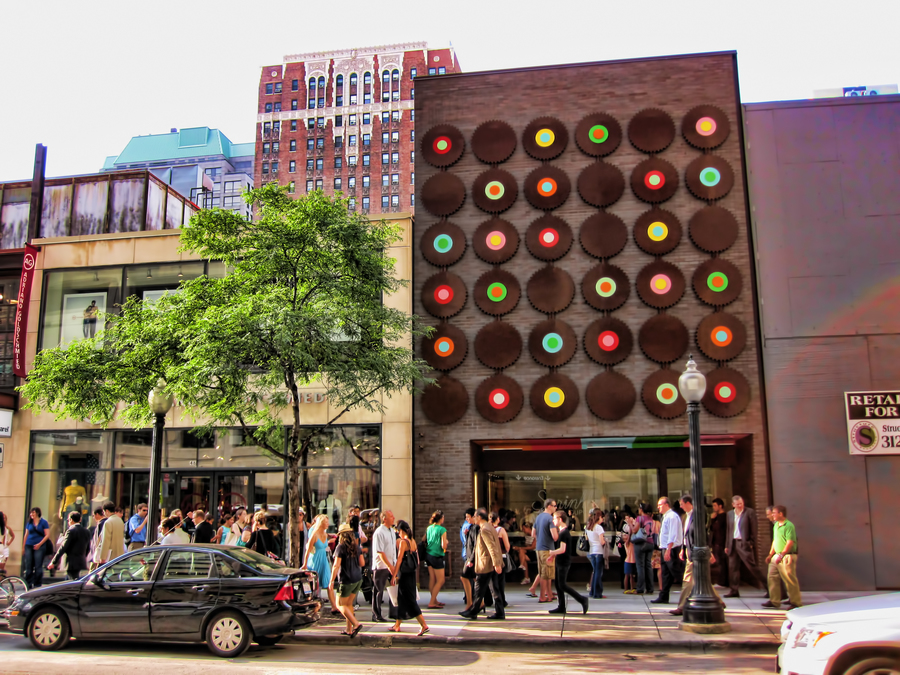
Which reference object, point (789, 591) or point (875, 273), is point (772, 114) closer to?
point (875, 273)

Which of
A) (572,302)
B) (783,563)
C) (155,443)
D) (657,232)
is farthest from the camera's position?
(572,302)

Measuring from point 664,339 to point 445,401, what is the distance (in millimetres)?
5100

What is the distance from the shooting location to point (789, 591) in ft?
43.9

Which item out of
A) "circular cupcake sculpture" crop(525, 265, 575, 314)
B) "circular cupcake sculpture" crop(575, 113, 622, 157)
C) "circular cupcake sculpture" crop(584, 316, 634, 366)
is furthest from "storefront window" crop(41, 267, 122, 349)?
"circular cupcake sculpture" crop(575, 113, 622, 157)

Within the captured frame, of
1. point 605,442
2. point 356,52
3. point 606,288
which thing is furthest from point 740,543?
point 356,52

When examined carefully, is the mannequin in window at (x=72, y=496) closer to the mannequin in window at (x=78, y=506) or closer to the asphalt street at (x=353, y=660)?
the mannequin in window at (x=78, y=506)

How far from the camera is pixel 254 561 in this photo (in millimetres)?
11062

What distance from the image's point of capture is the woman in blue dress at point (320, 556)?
A: 12625 millimetres

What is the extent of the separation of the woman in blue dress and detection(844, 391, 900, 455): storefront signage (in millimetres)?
10931

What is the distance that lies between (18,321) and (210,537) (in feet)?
30.6

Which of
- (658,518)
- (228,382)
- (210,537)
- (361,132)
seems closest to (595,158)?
(658,518)

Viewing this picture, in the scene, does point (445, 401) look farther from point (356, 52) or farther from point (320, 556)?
point (356, 52)

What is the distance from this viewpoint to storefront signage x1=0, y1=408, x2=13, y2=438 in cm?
1898

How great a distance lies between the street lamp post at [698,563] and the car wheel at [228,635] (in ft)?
21.1
